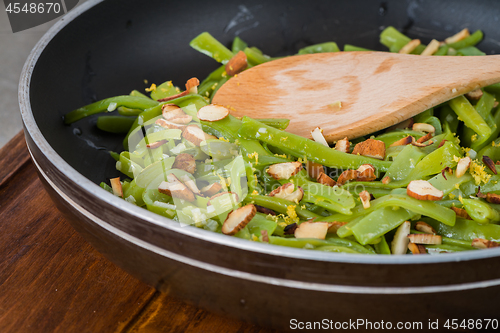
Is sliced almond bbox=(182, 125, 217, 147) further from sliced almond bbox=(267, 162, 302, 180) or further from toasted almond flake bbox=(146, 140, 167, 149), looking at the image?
sliced almond bbox=(267, 162, 302, 180)

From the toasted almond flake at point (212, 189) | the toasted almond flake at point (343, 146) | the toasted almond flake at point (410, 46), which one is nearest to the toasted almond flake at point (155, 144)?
the toasted almond flake at point (212, 189)

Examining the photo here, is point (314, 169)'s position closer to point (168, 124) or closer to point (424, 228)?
point (424, 228)

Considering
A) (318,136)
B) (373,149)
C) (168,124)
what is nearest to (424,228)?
(373,149)

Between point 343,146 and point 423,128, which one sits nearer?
point 343,146

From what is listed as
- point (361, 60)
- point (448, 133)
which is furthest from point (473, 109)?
point (361, 60)

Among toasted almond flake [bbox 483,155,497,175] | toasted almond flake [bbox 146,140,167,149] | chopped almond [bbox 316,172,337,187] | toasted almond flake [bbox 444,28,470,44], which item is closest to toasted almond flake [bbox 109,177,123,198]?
toasted almond flake [bbox 146,140,167,149]
